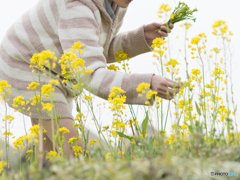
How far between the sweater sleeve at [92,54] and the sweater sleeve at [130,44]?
582 millimetres

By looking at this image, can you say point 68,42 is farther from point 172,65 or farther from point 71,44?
point 172,65

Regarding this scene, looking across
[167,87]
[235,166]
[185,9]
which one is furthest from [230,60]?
[235,166]

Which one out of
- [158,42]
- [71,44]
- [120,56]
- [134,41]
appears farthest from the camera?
[134,41]

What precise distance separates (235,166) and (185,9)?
1.64m

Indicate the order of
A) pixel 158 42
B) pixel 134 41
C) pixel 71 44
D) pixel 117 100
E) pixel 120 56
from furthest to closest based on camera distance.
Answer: pixel 134 41 < pixel 120 56 < pixel 71 44 < pixel 158 42 < pixel 117 100

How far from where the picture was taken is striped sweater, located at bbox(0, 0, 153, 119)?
5.54ft

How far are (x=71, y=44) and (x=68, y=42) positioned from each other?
0.03 meters

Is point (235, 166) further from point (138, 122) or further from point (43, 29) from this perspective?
point (43, 29)

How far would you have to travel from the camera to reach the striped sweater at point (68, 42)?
169 centimetres

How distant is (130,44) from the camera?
2494 millimetres

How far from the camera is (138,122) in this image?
1.98 meters

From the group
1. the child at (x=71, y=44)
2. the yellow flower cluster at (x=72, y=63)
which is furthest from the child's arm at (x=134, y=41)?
the yellow flower cluster at (x=72, y=63)

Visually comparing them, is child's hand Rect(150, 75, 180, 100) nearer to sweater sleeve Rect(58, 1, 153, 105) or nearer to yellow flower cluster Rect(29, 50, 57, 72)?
sweater sleeve Rect(58, 1, 153, 105)

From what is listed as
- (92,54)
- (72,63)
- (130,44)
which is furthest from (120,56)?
(72,63)
